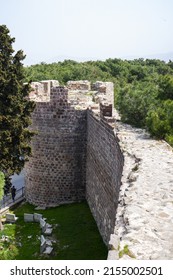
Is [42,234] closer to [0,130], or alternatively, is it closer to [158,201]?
[0,130]

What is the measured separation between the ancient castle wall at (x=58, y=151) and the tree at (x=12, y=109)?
87cm

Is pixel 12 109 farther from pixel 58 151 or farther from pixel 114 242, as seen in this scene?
pixel 114 242

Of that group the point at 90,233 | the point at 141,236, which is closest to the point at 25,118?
the point at 90,233

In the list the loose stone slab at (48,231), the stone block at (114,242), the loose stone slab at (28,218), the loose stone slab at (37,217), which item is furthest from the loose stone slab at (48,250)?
the stone block at (114,242)

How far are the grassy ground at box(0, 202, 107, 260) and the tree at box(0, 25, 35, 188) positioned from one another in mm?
2225

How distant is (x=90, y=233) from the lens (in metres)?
13.5

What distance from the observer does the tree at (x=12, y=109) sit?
1493 centimetres

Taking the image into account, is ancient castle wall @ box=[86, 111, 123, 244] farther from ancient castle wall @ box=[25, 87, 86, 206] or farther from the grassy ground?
ancient castle wall @ box=[25, 87, 86, 206]

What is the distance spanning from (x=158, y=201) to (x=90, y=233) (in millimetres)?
6772

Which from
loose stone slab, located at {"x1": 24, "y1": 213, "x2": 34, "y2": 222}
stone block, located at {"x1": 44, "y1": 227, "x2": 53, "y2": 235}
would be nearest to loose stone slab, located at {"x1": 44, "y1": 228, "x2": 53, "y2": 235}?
stone block, located at {"x1": 44, "y1": 227, "x2": 53, "y2": 235}

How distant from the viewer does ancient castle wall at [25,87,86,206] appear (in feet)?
52.9

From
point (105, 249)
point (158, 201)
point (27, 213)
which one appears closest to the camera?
point (158, 201)

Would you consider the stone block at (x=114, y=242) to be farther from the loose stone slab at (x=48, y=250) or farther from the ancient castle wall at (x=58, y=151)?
the ancient castle wall at (x=58, y=151)

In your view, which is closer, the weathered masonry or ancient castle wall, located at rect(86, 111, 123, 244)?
ancient castle wall, located at rect(86, 111, 123, 244)
